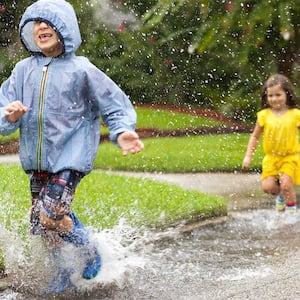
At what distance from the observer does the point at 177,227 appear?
6.69m

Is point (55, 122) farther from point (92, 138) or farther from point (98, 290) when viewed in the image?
point (98, 290)

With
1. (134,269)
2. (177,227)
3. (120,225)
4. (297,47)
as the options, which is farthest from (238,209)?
(297,47)

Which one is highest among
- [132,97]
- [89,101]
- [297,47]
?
[89,101]

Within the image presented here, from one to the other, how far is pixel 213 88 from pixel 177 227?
9121 mm

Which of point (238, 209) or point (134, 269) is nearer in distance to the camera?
point (134, 269)

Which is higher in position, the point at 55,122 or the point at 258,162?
the point at 55,122

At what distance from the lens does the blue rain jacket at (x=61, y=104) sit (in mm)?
4648

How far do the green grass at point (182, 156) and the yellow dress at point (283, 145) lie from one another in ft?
7.89

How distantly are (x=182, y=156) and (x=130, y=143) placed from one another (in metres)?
6.27

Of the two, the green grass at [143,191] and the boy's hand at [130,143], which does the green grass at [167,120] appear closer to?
the green grass at [143,191]

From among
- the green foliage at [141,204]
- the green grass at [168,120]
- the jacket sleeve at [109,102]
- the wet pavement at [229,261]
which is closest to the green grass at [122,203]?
the green foliage at [141,204]

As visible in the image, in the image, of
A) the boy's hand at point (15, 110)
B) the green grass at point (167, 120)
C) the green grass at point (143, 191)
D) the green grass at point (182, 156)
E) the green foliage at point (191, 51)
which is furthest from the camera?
the green grass at point (167, 120)

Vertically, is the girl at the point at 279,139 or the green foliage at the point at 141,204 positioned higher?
the girl at the point at 279,139

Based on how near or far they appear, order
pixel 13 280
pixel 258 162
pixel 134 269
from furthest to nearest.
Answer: pixel 258 162, pixel 134 269, pixel 13 280
